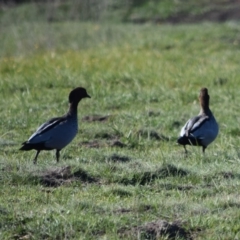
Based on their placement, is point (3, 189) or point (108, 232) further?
point (3, 189)

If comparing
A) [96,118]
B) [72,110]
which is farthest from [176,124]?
[72,110]

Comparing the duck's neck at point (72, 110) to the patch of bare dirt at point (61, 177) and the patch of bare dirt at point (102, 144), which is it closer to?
the patch of bare dirt at point (102, 144)

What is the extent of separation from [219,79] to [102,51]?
4.31 meters

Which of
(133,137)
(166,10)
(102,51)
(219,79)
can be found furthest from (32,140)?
(166,10)

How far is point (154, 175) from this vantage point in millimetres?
7469

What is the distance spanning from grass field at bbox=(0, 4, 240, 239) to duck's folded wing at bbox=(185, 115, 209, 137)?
0.99ft

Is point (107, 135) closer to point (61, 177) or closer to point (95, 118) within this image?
point (95, 118)

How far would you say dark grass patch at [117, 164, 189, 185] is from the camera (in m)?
7.33

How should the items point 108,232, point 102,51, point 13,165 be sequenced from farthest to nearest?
1. point 102,51
2. point 13,165
3. point 108,232

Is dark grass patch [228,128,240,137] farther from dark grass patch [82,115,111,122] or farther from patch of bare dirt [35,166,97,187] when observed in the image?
patch of bare dirt [35,166,97,187]

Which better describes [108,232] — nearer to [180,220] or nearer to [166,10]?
[180,220]

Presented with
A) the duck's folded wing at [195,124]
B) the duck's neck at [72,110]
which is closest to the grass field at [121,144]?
the duck's folded wing at [195,124]

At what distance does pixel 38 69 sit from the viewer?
1467cm

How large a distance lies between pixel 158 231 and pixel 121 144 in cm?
339
